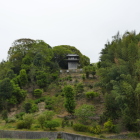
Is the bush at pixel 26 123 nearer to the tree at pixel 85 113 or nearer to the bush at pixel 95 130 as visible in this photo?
the tree at pixel 85 113

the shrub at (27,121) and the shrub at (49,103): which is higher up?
the shrub at (49,103)

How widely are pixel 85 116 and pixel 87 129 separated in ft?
5.21

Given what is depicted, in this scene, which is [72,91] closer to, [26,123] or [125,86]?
[26,123]

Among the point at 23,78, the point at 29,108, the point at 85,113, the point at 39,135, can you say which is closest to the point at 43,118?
the point at 39,135

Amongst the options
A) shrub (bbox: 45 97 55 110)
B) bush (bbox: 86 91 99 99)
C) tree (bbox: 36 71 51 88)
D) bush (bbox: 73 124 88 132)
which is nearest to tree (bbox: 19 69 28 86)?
tree (bbox: 36 71 51 88)

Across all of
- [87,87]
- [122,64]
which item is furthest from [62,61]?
[122,64]

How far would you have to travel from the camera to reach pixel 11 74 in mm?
25531

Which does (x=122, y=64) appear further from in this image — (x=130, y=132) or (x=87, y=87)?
(x=87, y=87)

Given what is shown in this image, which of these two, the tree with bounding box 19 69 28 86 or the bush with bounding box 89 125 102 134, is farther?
the tree with bounding box 19 69 28 86

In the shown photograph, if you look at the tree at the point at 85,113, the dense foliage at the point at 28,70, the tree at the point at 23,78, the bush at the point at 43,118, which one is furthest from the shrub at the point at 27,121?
the tree at the point at 23,78

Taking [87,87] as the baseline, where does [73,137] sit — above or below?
below

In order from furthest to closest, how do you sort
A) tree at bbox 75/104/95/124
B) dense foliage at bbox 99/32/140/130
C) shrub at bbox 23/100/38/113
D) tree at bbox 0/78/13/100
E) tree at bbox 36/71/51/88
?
tree at bbox 36/71/51/88, tree at bbox 0/78/13/100, shrub at bbox 23/100/38/113, tree at bbox 75/104/95/124, dense foliage at bbox 99/32/140/130

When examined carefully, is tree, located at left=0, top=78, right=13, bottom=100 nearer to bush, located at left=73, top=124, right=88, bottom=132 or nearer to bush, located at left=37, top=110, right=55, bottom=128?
bush, located at left=37, top=110, right=55, bottom=128

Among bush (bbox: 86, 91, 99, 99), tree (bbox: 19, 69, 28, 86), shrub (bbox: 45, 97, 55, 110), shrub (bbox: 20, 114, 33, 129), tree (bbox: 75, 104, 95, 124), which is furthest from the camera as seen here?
tree (bbox: 19, 69, 28, 86)
